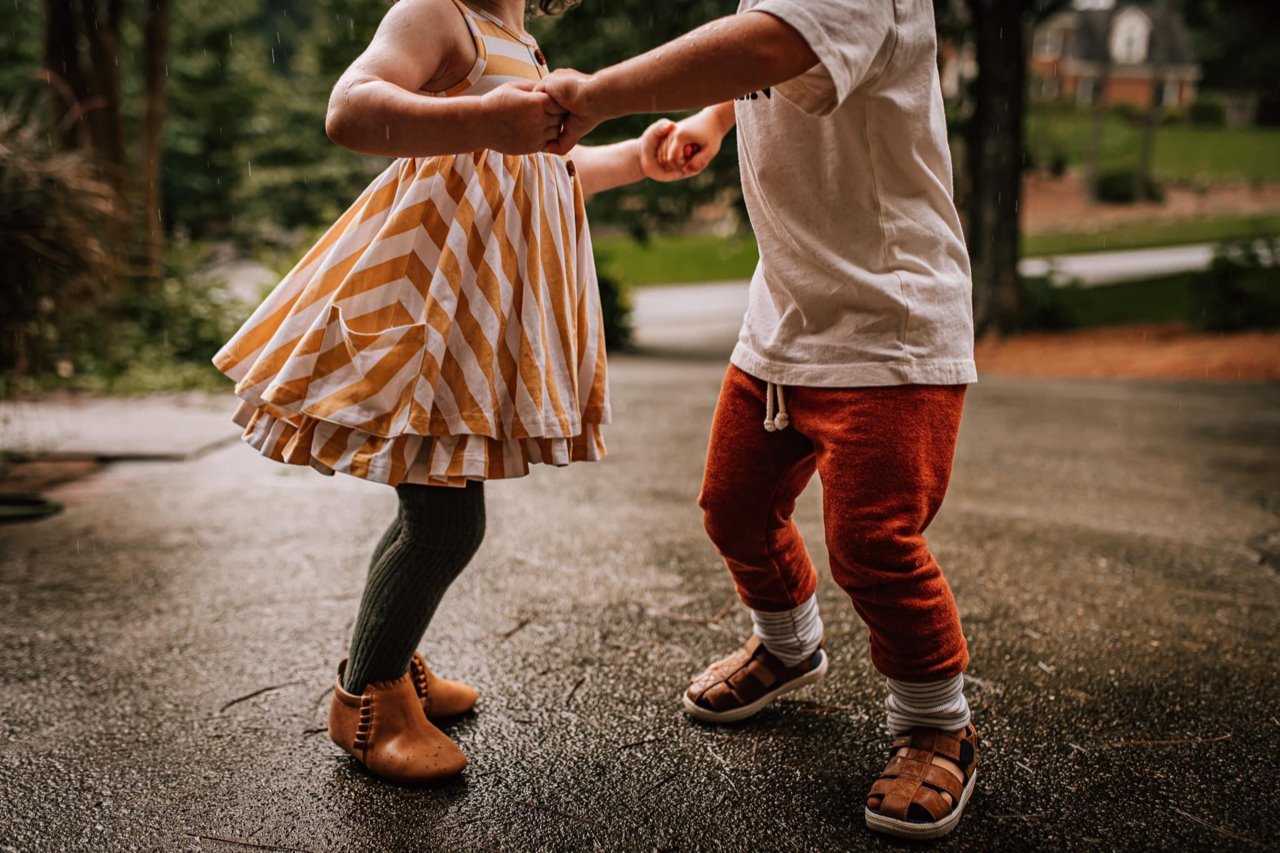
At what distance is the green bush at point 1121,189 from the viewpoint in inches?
1483

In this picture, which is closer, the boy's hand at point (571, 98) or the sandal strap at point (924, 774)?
the boy's hand at point (571, 98)

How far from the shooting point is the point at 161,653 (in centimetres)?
280

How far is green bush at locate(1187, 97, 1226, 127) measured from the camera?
55.4 metres

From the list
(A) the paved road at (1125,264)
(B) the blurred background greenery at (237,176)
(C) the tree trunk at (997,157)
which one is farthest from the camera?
(A) the paved road at (1125,264)

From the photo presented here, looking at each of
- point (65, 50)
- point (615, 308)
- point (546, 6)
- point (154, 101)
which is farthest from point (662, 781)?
point (615, 308)

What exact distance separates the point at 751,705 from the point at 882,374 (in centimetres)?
90

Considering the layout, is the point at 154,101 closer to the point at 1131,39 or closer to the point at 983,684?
the point at 983,684

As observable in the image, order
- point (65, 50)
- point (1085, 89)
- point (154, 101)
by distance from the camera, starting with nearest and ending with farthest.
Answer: point (65, 50)
point (154, 101)
point (1085, 89)

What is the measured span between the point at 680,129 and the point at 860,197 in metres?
0.52

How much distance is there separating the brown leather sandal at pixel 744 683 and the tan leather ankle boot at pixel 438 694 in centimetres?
51

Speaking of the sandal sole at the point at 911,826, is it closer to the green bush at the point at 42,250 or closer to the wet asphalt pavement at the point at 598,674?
the wet asphalt pavement at the point at 598,674

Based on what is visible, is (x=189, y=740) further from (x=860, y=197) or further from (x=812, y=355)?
(x=860, y=197)

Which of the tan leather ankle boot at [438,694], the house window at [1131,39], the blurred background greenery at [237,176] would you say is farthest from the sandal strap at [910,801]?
the house window at [1131,39]

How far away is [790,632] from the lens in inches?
94.4
